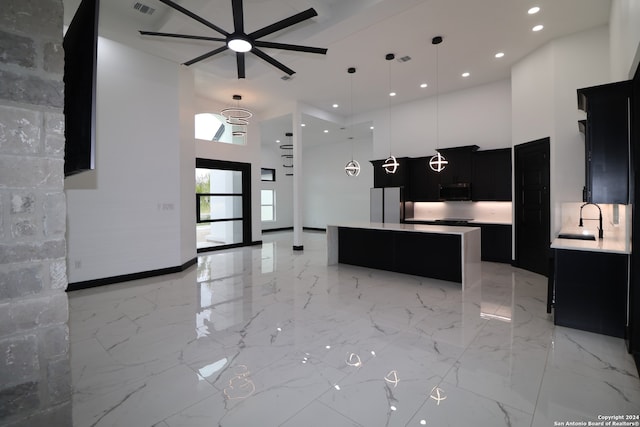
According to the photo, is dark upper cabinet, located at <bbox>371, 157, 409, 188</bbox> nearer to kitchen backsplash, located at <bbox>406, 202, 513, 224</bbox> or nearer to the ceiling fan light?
kitchen backsplash, located at <bbox>406, 202, 513, 224</bbox>

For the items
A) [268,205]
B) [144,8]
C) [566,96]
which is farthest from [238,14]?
[268,205]

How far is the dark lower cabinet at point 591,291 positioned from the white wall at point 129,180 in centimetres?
589

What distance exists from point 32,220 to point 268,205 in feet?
40.5

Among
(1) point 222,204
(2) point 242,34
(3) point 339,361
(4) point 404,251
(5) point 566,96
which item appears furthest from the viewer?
(1) point 222,204

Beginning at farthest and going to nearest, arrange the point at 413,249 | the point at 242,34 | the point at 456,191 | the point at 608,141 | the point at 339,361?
the point at 456,191, the point at 413,249, the point at 242,34, the point at 608,141, the point at 339,361

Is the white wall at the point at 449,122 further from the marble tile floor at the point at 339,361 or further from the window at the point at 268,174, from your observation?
the window at the point at 268,174

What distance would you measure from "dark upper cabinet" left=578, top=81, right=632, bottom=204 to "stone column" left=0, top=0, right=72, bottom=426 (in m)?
4.12

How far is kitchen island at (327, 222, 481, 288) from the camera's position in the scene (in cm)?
480

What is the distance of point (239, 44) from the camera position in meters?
3.60

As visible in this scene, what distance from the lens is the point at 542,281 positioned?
16.5 ft

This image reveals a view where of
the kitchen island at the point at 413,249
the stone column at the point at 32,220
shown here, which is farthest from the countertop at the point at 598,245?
the stone column at the point at 32,220

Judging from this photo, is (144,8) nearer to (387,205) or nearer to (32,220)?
(32,220)

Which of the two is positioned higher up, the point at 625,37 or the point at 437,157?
the point at 625,37

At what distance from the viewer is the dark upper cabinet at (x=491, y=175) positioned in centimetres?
664
